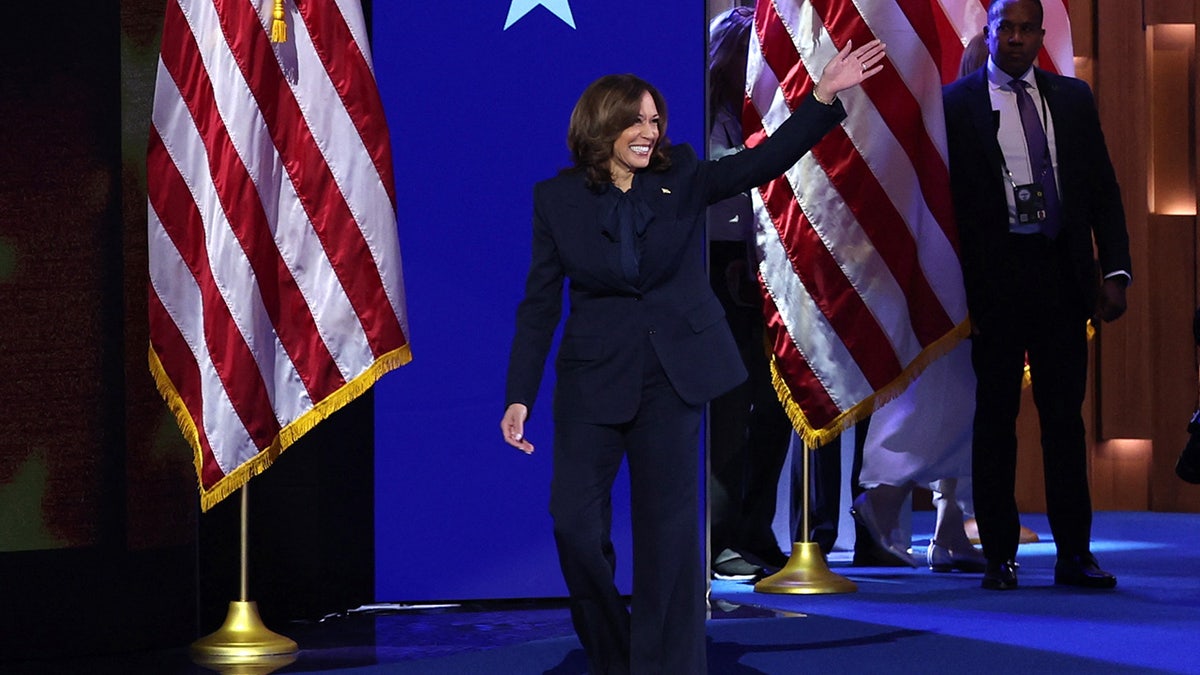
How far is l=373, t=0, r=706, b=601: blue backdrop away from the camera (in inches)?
222

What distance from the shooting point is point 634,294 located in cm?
385

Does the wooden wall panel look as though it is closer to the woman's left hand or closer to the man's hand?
the man's hand

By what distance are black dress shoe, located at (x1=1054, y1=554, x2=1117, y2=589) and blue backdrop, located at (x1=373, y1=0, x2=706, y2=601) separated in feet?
5.19

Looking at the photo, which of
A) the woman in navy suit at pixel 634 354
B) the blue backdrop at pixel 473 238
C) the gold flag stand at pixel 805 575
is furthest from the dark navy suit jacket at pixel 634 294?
the gold flag stand at pixel 805 575

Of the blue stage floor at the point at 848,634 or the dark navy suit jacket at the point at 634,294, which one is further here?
the blue stage floor at the point at 848,634

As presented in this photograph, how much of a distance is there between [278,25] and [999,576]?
3082 millimetres

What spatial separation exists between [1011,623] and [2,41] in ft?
10.6

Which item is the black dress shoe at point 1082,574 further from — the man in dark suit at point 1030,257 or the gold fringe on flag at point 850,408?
the gold fringe on flag at point 850,408

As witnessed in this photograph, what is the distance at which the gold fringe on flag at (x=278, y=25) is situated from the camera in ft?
15.3

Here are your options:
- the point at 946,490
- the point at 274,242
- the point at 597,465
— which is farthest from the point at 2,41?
the point at 946,490

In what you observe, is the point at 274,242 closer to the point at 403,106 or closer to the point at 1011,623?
the point at 403,106

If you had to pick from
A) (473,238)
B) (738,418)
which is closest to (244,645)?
(473,238)

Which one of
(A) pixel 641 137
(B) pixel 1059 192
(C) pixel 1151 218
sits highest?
(C) pixel 1151 218

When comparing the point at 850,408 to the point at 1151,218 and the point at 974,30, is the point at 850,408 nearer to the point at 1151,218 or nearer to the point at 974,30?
the point at 974,30
